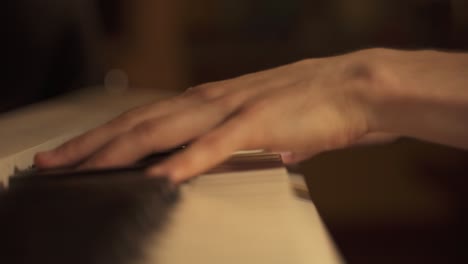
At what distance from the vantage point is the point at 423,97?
0.58 m

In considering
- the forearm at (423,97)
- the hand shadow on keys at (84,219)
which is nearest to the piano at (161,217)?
the hand shadow on keys at (84,219)

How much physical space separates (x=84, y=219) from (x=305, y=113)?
27cm

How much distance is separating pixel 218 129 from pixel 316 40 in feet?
3.69

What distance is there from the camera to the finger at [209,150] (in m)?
0.47

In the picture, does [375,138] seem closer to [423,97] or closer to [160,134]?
[423,97]

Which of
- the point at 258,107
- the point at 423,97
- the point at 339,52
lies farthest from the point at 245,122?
the point at 339,52

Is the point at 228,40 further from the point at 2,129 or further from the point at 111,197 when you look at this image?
the point at 111,197

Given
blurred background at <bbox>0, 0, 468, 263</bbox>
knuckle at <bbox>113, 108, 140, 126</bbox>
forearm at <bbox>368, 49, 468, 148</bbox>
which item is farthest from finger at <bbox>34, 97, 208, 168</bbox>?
blurred background at <bbox>0, 0, 468, 263</bbox>

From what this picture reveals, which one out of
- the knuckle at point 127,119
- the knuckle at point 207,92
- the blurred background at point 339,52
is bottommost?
the blurred background at point 339,52

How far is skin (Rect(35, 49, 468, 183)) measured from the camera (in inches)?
21.0

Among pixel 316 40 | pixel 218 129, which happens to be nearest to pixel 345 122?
pixel 218 129

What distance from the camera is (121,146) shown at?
1.72 ft

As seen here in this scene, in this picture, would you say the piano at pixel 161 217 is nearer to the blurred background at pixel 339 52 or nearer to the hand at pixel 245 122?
the hand at pixel 245 122

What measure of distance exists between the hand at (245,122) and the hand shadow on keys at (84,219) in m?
0.06
